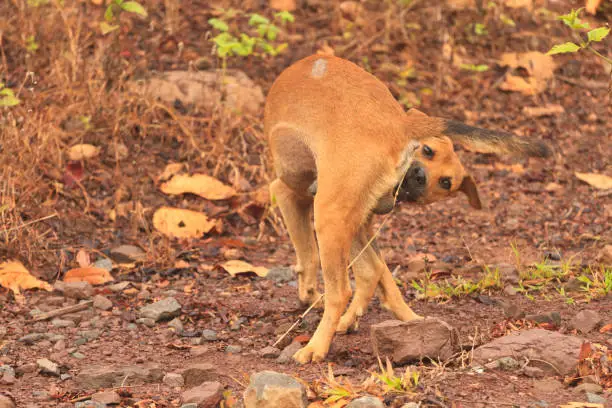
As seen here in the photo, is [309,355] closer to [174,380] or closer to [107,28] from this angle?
[174,380]

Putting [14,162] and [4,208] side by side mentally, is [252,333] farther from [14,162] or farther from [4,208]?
[14,162]

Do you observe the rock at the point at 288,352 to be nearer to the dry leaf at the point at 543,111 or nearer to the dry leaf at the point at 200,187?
the dry leaf at the point at 200,187

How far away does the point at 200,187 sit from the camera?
7.56 meters

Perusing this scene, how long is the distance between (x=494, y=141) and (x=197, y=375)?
193 centimetres

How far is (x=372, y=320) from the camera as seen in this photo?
18.0ft

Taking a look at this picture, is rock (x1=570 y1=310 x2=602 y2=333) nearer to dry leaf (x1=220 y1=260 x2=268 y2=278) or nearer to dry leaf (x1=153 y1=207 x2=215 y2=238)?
dry leaf (x1=220 y1=260 x2=268 y2=278)

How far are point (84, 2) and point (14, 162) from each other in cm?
320

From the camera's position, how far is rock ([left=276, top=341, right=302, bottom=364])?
4.78m

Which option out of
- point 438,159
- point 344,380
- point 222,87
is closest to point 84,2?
point 222,87

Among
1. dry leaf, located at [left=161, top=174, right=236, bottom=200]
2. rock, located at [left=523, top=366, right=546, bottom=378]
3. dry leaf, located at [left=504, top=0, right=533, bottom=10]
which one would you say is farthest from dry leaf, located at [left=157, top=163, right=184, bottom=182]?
dry leaf, located at [left=504, top=0, right=533, bottom=10]

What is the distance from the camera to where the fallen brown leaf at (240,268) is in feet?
21.0

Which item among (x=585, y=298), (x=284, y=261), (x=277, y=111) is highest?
(x=277, y=111)

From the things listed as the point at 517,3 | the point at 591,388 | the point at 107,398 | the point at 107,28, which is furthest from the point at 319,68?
the point at 517,3

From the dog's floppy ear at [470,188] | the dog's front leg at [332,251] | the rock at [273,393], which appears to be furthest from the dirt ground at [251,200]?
the dog's floppy ear at [470,188]
